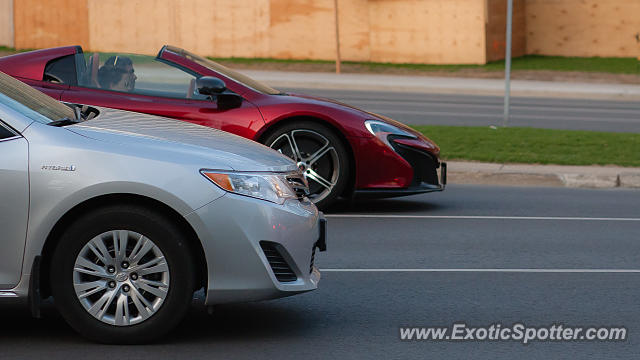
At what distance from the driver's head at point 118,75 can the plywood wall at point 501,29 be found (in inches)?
1059

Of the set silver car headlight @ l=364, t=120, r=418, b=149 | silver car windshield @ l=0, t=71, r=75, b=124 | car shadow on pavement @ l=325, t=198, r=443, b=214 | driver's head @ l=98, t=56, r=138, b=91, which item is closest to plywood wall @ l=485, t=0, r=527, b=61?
car shadow on pavement @ l=325, t=198, r=443, b=214

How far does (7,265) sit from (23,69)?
14.4 feet

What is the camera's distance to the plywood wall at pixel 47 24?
37.7 meters

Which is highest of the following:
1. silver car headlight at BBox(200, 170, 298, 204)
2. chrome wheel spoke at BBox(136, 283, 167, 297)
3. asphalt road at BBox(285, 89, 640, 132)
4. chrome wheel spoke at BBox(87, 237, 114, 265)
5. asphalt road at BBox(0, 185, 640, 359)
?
silver car headlight at BBox(200, 170, 298, 204)

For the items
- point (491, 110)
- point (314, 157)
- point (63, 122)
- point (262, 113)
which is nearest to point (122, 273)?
point (63, 122)

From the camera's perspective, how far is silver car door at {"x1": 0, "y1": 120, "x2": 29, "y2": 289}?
5148 millimetres

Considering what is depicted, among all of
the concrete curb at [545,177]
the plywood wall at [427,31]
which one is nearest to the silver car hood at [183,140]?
the concrete curb at [545,177]

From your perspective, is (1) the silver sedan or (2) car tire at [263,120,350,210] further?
(2) car tire at [263,120,350,210]

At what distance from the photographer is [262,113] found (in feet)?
30.9

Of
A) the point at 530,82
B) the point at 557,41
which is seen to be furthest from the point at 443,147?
the point at 557,41

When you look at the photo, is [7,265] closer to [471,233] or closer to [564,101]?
[471,233]

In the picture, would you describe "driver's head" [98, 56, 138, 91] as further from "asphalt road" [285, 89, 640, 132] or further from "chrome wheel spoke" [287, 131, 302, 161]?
"asphalt road" [285, 89, 640, 132]

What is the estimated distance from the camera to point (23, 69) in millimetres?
9234

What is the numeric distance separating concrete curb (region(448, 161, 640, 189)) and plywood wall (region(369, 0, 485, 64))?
2319 cm
